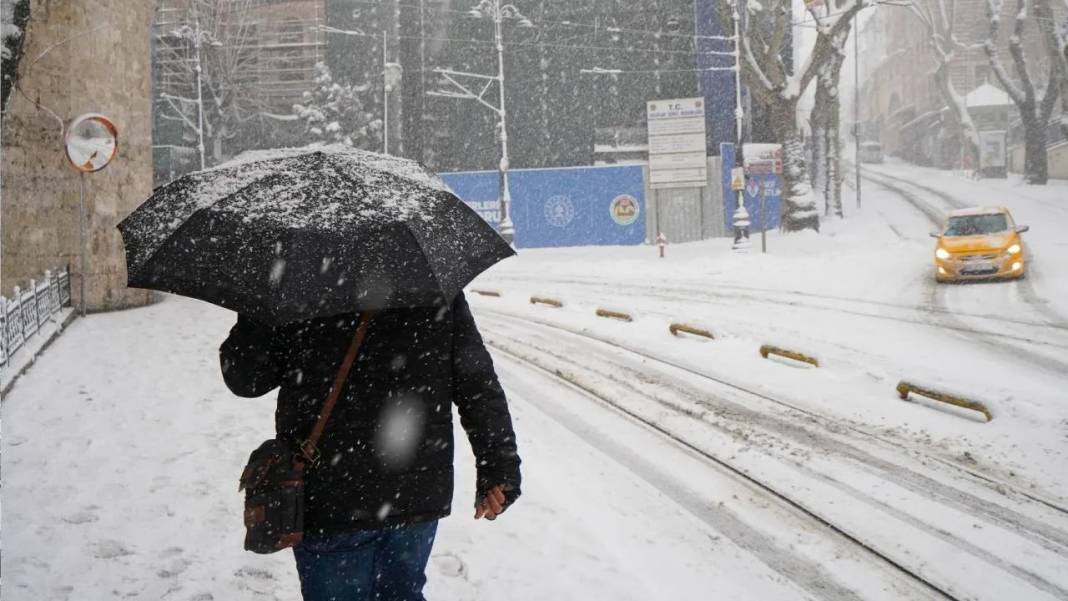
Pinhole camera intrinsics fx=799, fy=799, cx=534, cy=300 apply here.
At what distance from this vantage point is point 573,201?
33.3 m

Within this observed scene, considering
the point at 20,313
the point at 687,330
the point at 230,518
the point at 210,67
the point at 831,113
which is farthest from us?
the point at 210,67

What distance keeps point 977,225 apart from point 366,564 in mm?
18243

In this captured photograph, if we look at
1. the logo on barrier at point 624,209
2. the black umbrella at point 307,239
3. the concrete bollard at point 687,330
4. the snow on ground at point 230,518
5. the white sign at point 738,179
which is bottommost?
the snow on ground at point 230,518

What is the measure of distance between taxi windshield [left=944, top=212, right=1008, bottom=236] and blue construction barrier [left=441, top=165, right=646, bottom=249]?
54.1 ft

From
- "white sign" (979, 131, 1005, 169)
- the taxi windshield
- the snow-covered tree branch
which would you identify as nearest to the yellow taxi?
the taxi windshield

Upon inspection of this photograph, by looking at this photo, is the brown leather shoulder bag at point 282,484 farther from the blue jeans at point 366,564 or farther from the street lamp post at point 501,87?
the street lamp post at point 501,87

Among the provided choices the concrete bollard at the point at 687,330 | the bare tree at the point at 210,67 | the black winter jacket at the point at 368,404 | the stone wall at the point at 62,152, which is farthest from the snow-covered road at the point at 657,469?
the bare tree at the point at 210,67

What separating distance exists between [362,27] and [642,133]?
17.2m

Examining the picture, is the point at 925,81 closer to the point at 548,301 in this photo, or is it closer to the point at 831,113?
the point at 831,113

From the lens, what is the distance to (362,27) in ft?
145

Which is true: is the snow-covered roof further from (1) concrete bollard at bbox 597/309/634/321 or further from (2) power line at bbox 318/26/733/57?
(1) concrete bollard at bbox 597/309/634/321

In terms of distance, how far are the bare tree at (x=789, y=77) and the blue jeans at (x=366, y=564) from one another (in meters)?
26.8

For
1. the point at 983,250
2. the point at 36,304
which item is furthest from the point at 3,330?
the point at 983,250

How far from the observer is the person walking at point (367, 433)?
2.35 metres
